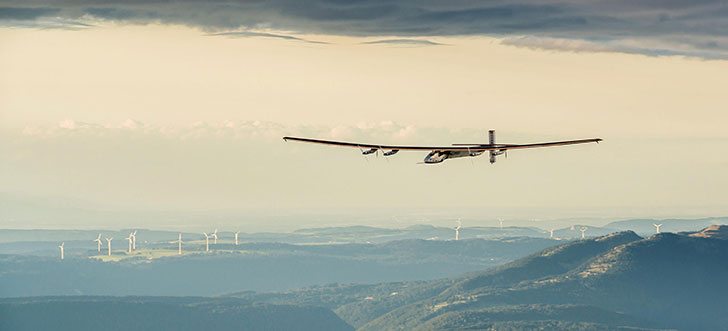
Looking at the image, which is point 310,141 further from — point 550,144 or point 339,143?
point 550,144

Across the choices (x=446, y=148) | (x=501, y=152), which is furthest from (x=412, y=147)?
(x=501, y=152)

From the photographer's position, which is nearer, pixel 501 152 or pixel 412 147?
pixel 412 147

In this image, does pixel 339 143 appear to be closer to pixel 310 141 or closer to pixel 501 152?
pixel 310 141

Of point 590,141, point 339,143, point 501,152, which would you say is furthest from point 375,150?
point 590,141

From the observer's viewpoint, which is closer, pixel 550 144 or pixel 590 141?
pixel 590 141

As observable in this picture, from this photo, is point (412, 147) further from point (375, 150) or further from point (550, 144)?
point (550, 144)

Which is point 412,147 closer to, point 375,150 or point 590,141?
point 375,150

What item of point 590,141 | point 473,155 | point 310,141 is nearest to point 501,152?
point 473,155

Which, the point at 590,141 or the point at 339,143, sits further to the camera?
the point at 339,143
